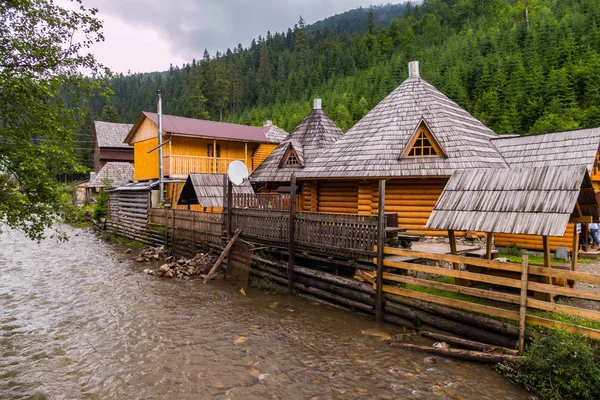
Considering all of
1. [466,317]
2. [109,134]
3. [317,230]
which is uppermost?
[109,134]

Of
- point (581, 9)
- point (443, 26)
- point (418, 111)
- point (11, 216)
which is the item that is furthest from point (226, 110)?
point (11, 216)

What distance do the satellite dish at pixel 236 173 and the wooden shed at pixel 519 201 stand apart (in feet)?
25.2

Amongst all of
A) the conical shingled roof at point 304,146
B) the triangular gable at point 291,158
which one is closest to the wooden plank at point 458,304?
the conical shingled roof at point 304,146

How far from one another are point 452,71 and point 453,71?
0.30m

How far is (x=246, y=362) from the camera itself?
6.77 m

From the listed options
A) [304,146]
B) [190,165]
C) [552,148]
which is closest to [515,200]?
[552,148]

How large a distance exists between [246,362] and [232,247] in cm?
619

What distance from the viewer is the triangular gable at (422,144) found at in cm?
1308

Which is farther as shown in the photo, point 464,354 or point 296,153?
point 296,153

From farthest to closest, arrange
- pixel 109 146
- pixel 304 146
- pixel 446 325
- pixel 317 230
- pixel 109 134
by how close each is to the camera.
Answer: pixel 109 134 < pixel 109 146 < pixel 304 146 < pixel 317 230 < pixel 446 325

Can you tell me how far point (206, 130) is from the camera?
2498 cm

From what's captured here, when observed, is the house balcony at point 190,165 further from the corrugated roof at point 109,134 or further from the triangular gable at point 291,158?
the corrugated roof at point 109,134

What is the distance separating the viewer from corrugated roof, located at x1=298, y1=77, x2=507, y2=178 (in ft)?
41.5

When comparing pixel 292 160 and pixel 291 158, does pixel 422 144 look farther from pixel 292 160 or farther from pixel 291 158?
pixel 291 158
